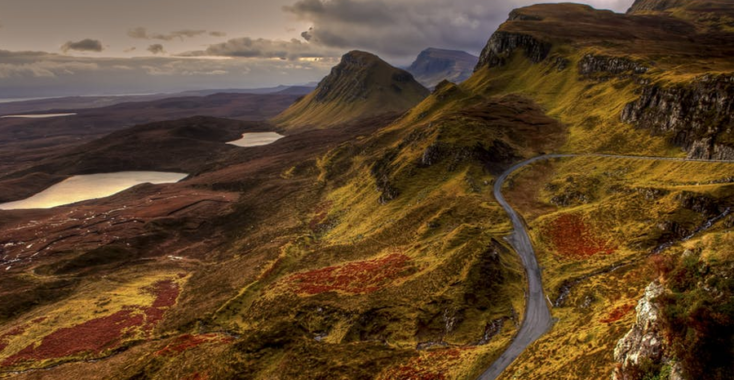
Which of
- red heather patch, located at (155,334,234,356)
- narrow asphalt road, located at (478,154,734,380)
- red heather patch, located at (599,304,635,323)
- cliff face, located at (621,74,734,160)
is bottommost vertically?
red heather patch, located at (155,334,234,356)

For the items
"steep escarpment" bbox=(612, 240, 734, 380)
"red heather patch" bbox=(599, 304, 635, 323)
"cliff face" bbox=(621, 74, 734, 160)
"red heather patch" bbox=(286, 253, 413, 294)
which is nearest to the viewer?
"steep escarpment" bbox=(612, 240, 734, 380)

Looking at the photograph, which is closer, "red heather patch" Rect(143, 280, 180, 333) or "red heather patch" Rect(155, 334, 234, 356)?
"red heather patch" Rect(155, 334, 234, 356)

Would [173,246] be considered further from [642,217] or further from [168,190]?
[642,217]

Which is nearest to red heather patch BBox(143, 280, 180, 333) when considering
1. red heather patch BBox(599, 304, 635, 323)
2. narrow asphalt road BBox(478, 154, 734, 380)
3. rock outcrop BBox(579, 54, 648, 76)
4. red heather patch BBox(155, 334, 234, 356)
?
red heather patch BBox(155, 334, 234, 356)

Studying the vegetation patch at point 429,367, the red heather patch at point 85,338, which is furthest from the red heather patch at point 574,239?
the red heather patch at point 85,338

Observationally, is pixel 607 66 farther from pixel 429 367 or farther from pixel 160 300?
pixel 160 300

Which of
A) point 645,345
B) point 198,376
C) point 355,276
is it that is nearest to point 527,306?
point 645,345

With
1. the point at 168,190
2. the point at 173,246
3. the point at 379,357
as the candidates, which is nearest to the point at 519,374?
the point at 379,357

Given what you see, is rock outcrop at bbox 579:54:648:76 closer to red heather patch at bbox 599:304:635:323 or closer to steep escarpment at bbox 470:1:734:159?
steep escarpment at bbox 470:1:734:159
